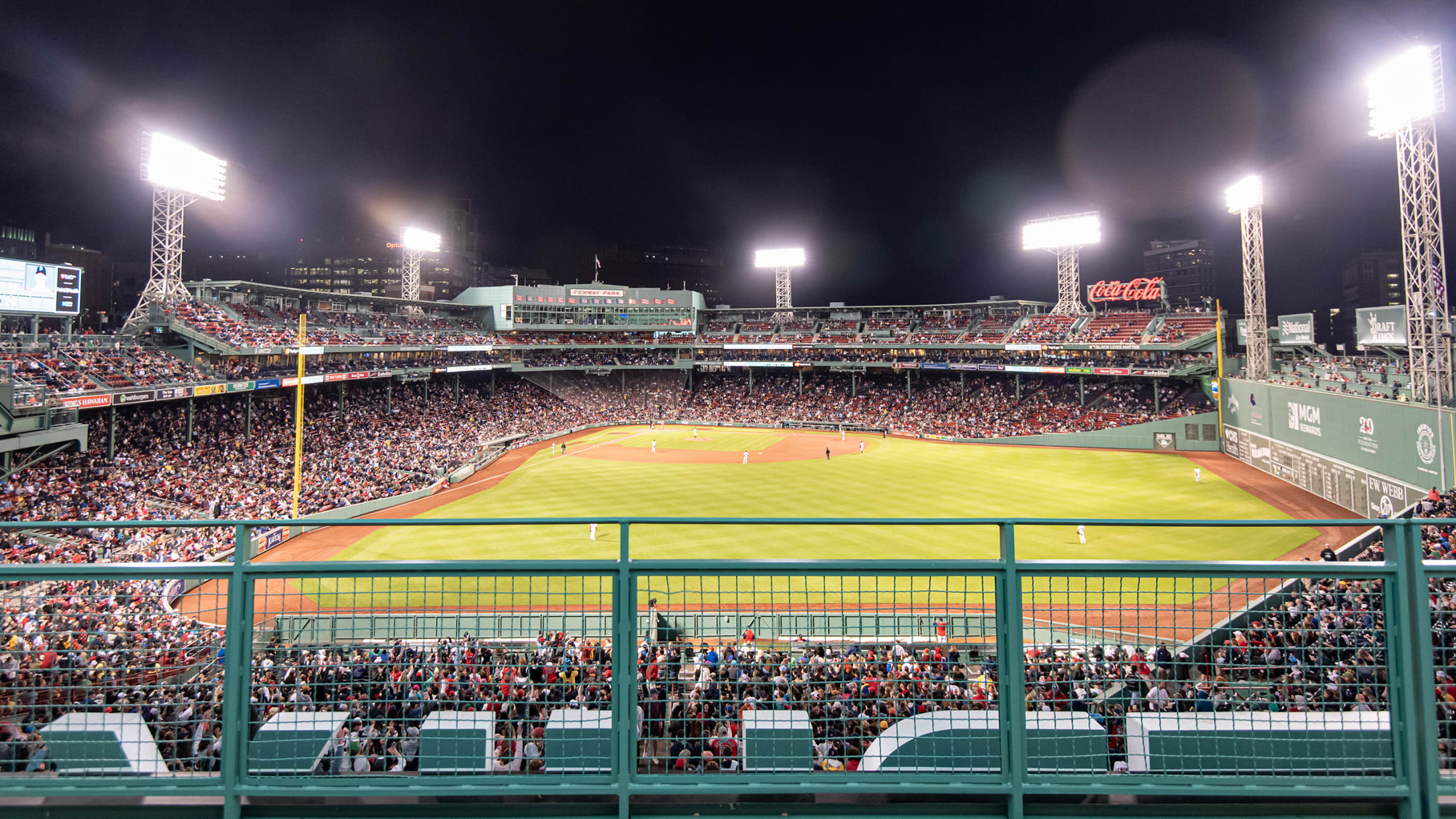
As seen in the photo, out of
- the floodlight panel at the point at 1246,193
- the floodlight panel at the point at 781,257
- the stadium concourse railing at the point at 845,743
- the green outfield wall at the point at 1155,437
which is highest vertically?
the floodlight panel at the point at 781,257

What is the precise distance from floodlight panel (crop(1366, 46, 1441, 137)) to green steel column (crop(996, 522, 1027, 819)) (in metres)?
30.4

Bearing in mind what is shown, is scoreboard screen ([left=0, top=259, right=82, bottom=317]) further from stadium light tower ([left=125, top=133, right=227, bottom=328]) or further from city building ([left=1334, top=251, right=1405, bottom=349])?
city building ([left=1334, top=251, right=1405, bottom=349])

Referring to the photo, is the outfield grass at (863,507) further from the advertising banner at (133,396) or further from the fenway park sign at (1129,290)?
the fenway park sign at (1129,290)

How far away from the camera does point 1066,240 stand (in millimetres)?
56719

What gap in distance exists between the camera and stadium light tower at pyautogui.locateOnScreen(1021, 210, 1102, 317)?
55125mm

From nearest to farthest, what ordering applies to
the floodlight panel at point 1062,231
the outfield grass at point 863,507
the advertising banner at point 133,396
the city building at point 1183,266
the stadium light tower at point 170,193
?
the outfield grass at point 863,507 < the advertising banner at point 133,396 < the stadium light tower at point 170,193 < the floodlight panel at point 1062,231 < the city building at point 1183,266

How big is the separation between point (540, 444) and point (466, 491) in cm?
1678

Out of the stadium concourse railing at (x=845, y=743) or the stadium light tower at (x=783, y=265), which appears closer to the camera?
the stadium concourse railing at (x=845, y=743)

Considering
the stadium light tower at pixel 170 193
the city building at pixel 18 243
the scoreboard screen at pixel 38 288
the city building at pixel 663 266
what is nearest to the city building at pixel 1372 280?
the stadium light tower at pixel 170 193

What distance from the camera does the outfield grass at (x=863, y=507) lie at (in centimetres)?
2181

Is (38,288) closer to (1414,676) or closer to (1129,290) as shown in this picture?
(1414,676)

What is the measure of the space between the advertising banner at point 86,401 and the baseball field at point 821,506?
952 cm

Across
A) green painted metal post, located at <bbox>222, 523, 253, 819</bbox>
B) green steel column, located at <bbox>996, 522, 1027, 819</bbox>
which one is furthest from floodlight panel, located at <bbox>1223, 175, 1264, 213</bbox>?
green painted metal post, located at <bbox>222, 523, 253, 819</bbox>

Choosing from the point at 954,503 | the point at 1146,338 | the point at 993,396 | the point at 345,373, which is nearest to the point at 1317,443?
the point at 954,503
